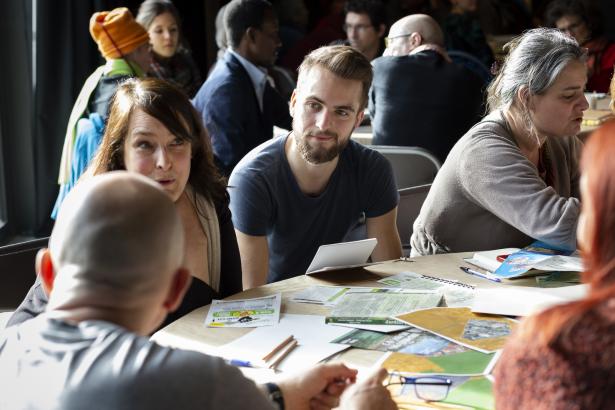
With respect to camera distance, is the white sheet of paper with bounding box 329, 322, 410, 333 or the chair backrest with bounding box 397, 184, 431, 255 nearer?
the white sheet of paper with bounding box 329, 322, 410, 333

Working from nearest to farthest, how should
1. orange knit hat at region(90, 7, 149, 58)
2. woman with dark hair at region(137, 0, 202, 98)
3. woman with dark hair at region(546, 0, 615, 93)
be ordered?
orange knit hat at region(90, 7, 149, 58) → woman with dark hair at region(137, 0, 202, 98) → woman with dark hair at region(546, 0, 615, 93)

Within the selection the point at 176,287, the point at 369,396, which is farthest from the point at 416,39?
the point at 176,287

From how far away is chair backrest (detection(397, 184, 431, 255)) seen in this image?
3367 millimetres

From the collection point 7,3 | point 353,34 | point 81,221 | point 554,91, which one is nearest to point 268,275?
point 554,91

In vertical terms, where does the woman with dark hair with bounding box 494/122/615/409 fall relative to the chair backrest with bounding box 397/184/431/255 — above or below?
above

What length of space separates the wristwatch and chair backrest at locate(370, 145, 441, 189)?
238cm

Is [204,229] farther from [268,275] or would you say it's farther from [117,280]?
[117,280]

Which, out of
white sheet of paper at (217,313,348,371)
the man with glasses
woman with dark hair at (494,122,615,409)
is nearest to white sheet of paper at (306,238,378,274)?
white sheet of paper at (217,313,348,371)

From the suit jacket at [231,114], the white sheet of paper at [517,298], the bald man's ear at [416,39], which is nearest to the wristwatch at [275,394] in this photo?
the white sheet of paper at [517,298]

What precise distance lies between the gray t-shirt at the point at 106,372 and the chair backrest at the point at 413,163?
277 centimetres

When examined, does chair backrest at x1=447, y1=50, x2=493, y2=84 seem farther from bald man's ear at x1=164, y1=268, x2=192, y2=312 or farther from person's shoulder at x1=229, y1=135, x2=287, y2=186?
bald man's ear at x1=164, y1=268, x2=192, y2=312

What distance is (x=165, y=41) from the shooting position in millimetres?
6121

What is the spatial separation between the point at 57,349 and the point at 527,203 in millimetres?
1903

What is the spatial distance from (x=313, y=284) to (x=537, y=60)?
1.13m
